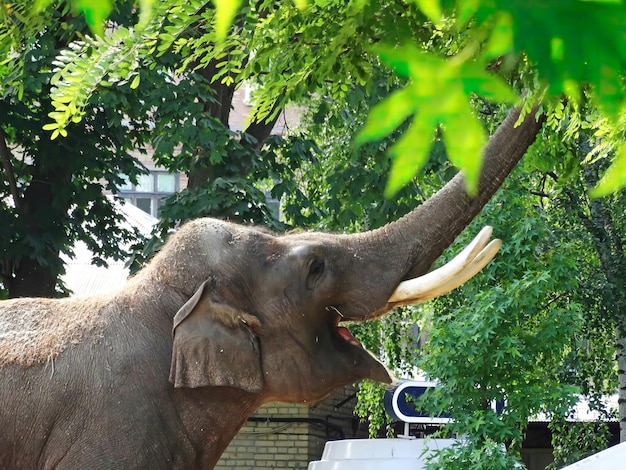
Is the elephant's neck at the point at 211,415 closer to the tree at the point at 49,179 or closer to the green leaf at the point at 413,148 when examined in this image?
the green leaf at the point at 413,148

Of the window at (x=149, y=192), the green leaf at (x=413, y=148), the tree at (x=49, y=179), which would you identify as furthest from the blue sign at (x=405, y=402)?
the window at (x=149, y=192)

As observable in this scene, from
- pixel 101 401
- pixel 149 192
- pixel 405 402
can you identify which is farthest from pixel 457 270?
pixel 149 192

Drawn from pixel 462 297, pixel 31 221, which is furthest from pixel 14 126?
pixel 462 297

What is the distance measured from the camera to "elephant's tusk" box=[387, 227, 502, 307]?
4.88 metres

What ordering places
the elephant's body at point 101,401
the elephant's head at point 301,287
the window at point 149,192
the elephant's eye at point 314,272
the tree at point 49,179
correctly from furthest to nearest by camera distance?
1. the window at point 149,192
2. the tree at point 49,179
3. the elephant's eye at point 314,272
4. the elephant's head at point 301,287
5. the elephant's body at point 101,401

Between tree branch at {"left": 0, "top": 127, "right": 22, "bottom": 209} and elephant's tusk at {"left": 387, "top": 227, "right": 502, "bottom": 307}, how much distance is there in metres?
8.49

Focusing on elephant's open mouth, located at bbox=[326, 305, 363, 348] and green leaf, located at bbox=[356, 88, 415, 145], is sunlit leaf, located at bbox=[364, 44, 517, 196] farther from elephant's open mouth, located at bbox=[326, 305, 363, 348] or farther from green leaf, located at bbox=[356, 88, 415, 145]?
elephant's open mouth, located at bbox=[326, 305, 363, 348]

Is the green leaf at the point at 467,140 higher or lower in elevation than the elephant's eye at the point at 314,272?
lower

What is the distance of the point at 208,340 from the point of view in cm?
474

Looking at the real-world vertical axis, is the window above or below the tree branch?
above

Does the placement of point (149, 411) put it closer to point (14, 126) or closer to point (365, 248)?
point (365, 248)

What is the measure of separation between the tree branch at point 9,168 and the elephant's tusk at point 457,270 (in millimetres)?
8487

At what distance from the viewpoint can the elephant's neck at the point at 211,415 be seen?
4.82 metres

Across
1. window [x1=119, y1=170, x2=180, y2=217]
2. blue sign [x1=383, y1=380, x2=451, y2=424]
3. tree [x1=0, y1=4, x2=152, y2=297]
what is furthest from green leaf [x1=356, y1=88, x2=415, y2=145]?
window [x1=119, y1=170, x2=180, y2=217]
